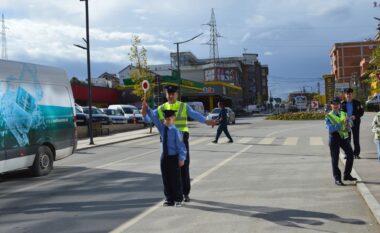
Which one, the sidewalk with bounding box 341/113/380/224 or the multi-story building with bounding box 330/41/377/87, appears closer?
the sidewalk with bounding box 341/113/380/224

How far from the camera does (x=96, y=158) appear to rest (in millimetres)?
17609

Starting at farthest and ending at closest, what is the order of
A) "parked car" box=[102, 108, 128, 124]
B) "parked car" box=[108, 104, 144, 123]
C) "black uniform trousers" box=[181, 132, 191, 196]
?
"parked car" box=[108, 104, 144, 123]
"parked car" box=[102, 108, 128, 124]
"black uniform trousers" box=[181, 132, 191, 196]

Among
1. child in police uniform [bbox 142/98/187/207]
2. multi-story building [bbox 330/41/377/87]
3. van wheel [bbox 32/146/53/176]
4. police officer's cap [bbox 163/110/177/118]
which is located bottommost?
van wheel [bbox 32/146/53/176]

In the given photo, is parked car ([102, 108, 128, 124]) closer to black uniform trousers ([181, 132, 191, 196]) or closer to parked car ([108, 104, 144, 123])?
parked car ([108, 104, 144, 123])

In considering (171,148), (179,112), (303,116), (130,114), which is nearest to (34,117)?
(179,112)

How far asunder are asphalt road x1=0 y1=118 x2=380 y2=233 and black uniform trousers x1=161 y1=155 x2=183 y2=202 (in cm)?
26

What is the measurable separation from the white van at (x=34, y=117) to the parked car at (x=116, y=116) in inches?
1048

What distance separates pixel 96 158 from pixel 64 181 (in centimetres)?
576

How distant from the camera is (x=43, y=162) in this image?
42.2 feet

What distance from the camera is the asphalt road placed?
273 inches

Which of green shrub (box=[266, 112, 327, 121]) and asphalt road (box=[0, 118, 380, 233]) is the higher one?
green shrub (box=[266, 112, 327, 121])

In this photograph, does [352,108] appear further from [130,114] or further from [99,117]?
[130,114]

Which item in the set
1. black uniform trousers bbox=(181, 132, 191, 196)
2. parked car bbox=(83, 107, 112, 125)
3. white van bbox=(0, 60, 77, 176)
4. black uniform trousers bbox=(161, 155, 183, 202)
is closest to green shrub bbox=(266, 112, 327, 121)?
parked car bbox=(83, 107, 112, 125)

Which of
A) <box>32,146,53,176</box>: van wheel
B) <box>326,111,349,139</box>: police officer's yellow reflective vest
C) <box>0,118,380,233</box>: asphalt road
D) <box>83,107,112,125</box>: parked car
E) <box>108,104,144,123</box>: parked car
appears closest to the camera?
<box>0,118,380,233</box>: asphalt road
